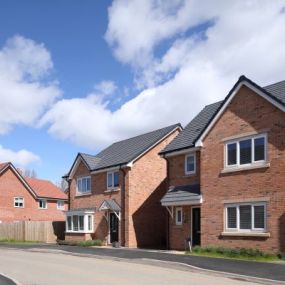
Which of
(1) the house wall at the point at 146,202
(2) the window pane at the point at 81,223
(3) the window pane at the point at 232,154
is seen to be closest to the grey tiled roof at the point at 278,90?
(3) the window pane at the point at 232,154

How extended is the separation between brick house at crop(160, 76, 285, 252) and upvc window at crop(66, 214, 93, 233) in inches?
396

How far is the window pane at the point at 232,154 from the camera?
24.8m

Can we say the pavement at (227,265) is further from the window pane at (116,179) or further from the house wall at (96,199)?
the house wall at (96,199)

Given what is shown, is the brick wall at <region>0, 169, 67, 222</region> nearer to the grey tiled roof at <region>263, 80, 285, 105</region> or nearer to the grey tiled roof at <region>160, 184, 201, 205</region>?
the grey tiled roof at <region>160, 184, 201, 205</region>

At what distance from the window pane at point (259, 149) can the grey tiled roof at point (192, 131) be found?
15.4 ft

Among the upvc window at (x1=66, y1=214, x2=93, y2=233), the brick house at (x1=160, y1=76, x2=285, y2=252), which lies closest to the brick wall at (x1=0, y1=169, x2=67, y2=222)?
the upvc window at (x1=66, y1=214, x2=93, y2=233)

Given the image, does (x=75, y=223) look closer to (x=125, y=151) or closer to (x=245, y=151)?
(x=125, y=151)

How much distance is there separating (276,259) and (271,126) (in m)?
5.78

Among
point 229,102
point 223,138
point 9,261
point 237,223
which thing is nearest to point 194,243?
point 237,223

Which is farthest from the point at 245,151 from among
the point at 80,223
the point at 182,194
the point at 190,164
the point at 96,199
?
the point at 80,223

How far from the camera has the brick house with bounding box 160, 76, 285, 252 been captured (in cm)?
2249

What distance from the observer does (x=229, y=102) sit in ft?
82.7

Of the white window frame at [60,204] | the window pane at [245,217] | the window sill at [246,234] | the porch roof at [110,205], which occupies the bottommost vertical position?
the white window frame at [60,204]

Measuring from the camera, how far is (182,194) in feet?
91.3
